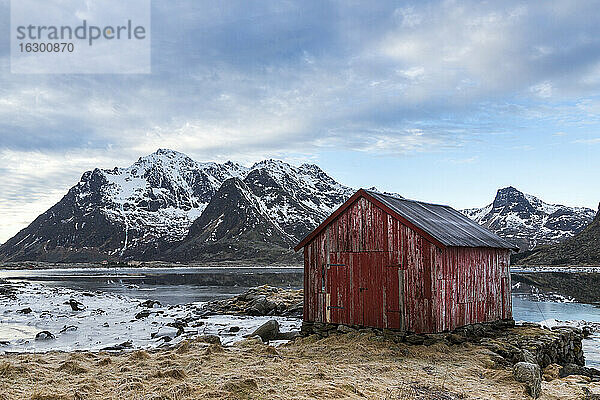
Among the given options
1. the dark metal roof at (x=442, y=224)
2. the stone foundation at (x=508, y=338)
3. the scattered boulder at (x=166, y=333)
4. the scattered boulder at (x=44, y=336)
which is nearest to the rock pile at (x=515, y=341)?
the stone foundation at (x=508, y=338)

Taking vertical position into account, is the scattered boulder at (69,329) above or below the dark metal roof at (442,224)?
below

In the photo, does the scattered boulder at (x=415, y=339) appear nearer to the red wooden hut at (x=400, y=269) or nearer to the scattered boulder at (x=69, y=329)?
the red wooden hut at (x=400, y=269)

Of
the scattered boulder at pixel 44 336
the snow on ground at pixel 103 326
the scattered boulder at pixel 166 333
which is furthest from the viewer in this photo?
the scattered boulder at pixel 44 336

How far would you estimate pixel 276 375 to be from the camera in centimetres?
1168

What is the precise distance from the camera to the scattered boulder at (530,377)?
1119 centimetres

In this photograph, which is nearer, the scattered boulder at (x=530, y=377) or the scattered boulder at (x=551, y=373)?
the scattered boulder at (x=530, y=377)

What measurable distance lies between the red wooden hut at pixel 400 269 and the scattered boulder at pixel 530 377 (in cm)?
380

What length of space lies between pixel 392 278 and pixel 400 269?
0.44 metres

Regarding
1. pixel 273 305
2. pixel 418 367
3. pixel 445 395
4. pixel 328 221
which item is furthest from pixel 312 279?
pixel 273 305

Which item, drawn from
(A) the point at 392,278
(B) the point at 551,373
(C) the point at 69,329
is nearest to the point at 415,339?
(A) the point at 392,278

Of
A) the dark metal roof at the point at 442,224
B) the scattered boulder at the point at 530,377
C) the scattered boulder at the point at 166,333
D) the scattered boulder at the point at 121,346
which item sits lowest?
the scattered boulder at the point at 166,333

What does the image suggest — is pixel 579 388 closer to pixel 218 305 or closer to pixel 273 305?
pixel 273 305

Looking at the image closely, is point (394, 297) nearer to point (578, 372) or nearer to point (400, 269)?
point (400, 269)

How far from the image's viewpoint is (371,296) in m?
17.3
